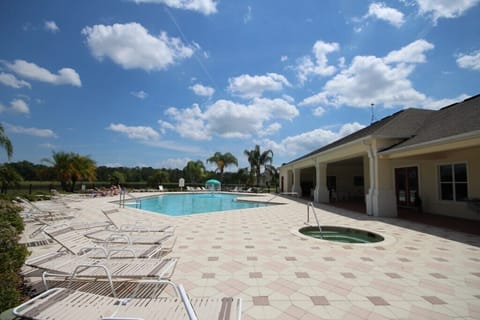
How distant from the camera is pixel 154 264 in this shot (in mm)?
3316

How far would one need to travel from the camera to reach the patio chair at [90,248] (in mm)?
3887

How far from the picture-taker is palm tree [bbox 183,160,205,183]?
39594 millimetres

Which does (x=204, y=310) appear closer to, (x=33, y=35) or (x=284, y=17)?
(x=284, y=17)

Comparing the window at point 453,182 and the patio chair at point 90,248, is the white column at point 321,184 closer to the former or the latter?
the window at point 453,182

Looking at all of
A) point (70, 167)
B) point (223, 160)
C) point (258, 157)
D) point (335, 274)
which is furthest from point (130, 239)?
point (223, 160)

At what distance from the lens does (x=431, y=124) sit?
10195 mm

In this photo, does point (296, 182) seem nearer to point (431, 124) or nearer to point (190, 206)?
point (190, 206)

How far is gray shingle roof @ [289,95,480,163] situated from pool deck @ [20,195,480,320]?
343 centimetres

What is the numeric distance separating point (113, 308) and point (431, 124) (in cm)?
1304

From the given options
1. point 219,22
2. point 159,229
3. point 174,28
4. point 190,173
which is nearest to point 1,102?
point 174,28

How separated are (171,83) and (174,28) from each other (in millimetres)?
5025

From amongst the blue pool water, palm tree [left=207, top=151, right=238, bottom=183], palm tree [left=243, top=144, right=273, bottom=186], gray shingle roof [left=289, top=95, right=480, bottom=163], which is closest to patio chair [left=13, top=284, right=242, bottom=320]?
gray shingle roof [left=289, top=95, right=480, bottom=163]

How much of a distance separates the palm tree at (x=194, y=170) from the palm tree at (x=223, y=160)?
2.33m

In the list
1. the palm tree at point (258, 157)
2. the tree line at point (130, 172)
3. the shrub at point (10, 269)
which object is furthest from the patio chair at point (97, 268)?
the palm tree at point (258, 157)
